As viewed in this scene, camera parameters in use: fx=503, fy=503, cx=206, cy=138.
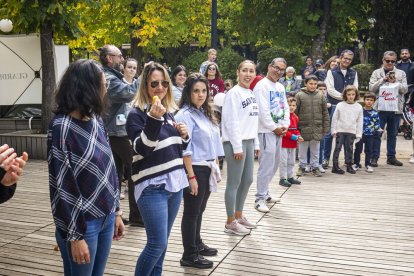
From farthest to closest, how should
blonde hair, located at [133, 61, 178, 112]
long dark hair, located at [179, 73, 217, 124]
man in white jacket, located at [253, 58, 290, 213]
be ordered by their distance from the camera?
man in white jacket, located at [253, 58, 290, 213]
long dark hair, located at [179, 73, 217, 124]
blonde hair, located at [133, 61, 178, 112]

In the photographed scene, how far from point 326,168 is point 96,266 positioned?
24.3ft

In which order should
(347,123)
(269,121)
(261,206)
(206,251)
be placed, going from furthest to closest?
(347,123) < (261,206) < (269,121) < (206,251)

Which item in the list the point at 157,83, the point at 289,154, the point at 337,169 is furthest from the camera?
the point at 337,169

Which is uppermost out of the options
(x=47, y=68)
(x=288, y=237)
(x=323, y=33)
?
(x=323, y=33)

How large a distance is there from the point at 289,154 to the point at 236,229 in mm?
2996

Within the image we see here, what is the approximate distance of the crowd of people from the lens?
2703 mm

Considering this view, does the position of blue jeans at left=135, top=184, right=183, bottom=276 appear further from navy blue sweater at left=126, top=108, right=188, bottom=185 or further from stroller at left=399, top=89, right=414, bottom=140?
stroller at left=399, top=89, right=414, bottom=140

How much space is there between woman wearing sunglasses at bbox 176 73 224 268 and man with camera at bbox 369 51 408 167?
602cm

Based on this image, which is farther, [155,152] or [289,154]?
[289,154]

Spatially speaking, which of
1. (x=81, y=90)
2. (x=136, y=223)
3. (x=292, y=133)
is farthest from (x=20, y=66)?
(x=81, y=90)

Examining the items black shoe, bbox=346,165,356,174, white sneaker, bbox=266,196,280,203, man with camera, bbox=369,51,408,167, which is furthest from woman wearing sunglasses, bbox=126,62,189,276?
man with camera, bbox=369,51,408,167

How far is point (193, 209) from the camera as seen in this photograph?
4422mm

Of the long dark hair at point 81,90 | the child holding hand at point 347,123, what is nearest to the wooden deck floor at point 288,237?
the child holding hand at point 347,123

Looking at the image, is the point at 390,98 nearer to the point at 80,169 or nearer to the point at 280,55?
the point at 80,169
